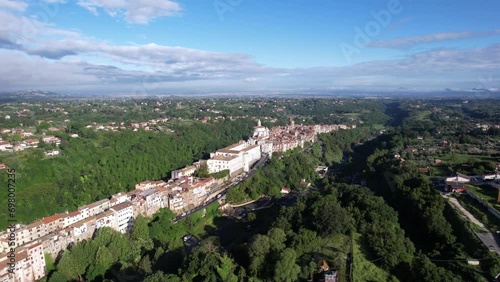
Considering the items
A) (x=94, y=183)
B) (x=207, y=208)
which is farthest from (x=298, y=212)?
(x=94, y=183)

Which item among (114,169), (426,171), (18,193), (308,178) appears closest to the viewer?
(18,193)

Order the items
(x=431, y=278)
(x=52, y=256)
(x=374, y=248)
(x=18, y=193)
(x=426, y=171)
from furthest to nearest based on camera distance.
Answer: (x=426, y=171) → (x=18, y=193) → (x=52, y=256) → (x=374, y=248) → (x=431, y=278)

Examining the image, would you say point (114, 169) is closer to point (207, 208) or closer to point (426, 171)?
point (207, 208)

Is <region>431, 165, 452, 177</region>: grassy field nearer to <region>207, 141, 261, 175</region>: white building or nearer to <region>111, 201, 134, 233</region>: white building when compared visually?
<region>207, 141, 261, 175</region>: white building

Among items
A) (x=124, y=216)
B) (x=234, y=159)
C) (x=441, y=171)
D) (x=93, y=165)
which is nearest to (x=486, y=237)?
(x=441, y=171)

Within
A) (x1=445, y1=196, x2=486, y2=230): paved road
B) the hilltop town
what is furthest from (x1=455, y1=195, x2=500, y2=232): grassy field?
the hilltop town

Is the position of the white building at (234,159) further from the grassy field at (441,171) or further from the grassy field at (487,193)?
the grassy field at (487,193)

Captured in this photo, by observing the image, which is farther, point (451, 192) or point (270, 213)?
point (270, 213)

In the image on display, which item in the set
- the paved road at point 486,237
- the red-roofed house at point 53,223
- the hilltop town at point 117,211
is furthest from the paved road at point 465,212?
the red-roofed house at point 53,223

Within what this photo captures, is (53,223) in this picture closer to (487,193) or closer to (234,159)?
(234,159)
